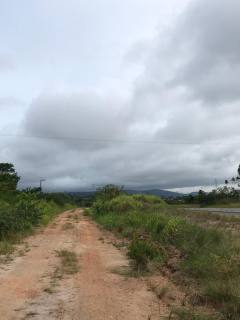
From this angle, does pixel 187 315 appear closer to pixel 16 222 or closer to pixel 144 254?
pixel 144 254

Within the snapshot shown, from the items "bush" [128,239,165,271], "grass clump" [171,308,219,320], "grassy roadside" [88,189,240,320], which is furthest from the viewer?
"bush" [128,239,165,271]

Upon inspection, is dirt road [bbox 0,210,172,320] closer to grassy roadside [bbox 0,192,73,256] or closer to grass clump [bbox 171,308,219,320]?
grass clump [bbox 171,308,219,320]

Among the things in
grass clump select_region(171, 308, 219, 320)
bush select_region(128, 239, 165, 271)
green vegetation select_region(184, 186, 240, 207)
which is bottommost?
grass clump select_region(171, 308, 219, 320)

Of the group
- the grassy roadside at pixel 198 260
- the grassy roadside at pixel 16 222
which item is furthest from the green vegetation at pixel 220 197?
the grassy roadside at pixel 198 260

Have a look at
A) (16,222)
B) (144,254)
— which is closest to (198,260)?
(144,254)

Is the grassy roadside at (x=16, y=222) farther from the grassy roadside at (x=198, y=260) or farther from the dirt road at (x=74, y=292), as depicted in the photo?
the grassy roadside at (x=198, y=260)

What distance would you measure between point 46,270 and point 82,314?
523 centimetres

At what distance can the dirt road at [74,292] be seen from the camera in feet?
27.0

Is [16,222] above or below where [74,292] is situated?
above

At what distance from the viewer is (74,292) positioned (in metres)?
9.97

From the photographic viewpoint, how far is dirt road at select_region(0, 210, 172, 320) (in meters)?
8.23

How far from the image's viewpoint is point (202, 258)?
12039 millimetres

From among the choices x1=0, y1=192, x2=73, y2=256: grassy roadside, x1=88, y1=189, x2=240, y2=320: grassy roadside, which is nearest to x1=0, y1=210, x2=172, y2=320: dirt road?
x1=88, y1=189, x2=240, y2=320: grassy roadside

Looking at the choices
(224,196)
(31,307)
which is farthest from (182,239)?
(224,196)
